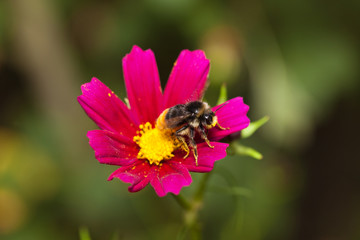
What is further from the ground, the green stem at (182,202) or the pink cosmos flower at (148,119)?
the pink cosmos flower at (148,119)

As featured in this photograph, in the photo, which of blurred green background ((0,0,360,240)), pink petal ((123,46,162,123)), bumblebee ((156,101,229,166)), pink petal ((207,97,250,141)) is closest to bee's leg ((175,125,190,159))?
bumblebee ((156,101,229,166))

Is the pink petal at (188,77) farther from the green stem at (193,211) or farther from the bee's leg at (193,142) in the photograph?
the green stem at (193,211)

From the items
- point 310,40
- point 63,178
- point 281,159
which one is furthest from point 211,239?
point 310,40

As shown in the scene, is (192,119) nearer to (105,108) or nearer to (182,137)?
(182,137)

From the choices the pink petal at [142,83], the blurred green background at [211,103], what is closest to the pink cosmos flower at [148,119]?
the pink petal at [142,83]

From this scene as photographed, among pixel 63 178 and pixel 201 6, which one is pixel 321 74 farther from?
pixel 63 178

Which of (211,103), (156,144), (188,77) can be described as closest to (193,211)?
(156,144)
